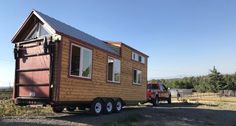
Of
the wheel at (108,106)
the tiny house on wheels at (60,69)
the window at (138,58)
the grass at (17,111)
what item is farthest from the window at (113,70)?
the grass at (17,111)

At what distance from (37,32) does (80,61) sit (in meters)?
2.42

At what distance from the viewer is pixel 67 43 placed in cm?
1248

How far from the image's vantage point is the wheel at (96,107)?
1408cm

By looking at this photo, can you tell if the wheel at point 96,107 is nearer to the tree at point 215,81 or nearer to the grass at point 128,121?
the grass at point 128,121

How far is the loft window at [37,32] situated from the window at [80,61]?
1.52 metres

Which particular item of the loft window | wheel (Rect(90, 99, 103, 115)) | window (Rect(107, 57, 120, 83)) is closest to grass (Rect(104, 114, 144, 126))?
wheel (Rect(90, 99, 103, 115))

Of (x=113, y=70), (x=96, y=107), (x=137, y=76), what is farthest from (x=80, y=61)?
(x=137, y=76)

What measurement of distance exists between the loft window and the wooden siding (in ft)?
4.94

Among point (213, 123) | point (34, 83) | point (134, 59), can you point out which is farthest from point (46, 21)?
point (213, 123)

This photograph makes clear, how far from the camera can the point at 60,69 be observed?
12.0 m

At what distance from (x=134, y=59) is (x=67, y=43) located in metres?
8.10

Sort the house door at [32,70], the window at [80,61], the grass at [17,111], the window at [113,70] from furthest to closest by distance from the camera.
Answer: the window at [113,70] < the grass at [17,111] < the window at [80,61] < the house door at [32,70]

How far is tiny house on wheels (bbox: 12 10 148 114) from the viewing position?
1204 centimetres

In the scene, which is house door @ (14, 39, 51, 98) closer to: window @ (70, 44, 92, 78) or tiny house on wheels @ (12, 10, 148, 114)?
tiny house on wheels @ (12, 10, 148, 114)
